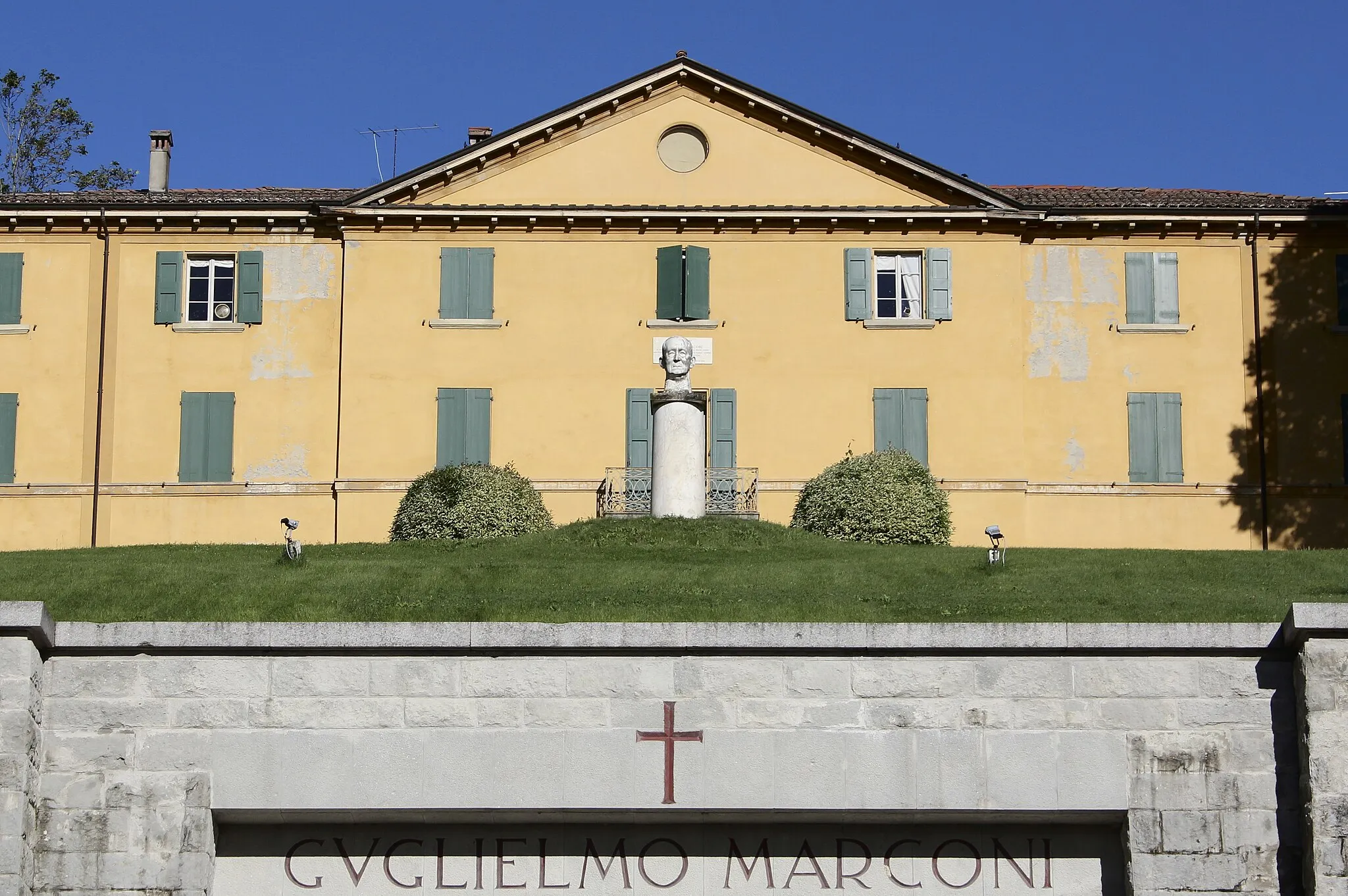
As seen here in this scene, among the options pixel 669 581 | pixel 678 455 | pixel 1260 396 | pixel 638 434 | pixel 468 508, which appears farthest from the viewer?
pixel 1260 396

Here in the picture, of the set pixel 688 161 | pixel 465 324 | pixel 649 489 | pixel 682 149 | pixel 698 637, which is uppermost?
pixel 682 149

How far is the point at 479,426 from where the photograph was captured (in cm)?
3184

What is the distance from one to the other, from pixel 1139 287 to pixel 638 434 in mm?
9446

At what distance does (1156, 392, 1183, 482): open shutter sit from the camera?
3195cm

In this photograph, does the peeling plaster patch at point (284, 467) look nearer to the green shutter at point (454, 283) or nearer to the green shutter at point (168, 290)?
the green shutter at point (168, 290)

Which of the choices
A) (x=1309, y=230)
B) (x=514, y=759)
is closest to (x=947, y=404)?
(x=1309, y=230)

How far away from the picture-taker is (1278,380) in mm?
32312

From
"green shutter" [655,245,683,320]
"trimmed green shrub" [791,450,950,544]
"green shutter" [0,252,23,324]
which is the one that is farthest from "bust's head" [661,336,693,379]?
"green shutter" [0,252,23,324]

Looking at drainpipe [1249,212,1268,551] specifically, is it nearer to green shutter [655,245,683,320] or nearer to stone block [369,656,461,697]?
green shutter [655,245,683,320]

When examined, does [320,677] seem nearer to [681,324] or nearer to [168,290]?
[681,324]

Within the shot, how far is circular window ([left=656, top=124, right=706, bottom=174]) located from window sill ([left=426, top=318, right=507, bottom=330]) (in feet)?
13.9

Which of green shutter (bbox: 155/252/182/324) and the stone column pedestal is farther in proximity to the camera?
green shutter (bbox: 155/252/182/324)

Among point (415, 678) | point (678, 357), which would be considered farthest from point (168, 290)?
point (415, 678)

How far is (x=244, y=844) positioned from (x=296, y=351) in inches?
700
